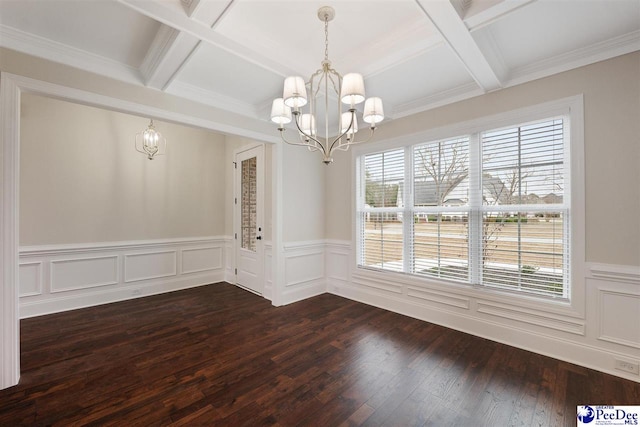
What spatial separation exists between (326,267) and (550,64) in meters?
3.74

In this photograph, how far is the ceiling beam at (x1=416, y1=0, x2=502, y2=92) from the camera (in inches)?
67.0

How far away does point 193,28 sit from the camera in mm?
1942

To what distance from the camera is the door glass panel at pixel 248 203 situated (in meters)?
Answer: 4.71

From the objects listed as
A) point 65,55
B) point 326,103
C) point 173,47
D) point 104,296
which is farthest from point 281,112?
point 104,296

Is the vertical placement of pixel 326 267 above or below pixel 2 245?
below

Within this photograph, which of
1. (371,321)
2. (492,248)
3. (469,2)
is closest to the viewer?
(469,2)

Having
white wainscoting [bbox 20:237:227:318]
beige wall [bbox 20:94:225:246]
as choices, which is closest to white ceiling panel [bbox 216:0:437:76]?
beige wall [bbox 20:94:225:246]

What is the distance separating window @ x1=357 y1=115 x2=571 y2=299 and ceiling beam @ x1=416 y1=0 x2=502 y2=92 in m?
0.66

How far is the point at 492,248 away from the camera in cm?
298

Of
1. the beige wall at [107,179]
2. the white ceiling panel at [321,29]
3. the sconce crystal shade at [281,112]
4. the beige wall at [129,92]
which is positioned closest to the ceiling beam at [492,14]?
the white ceiling panel at [321,29]

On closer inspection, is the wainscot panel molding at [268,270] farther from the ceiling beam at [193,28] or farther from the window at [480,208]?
the ceiling beam at [193,28]

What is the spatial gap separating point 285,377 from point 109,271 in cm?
344

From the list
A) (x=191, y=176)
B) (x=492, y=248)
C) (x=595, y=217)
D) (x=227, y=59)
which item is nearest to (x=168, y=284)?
(x=191, y=176)

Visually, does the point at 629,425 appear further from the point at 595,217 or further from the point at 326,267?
the point at 326,267
